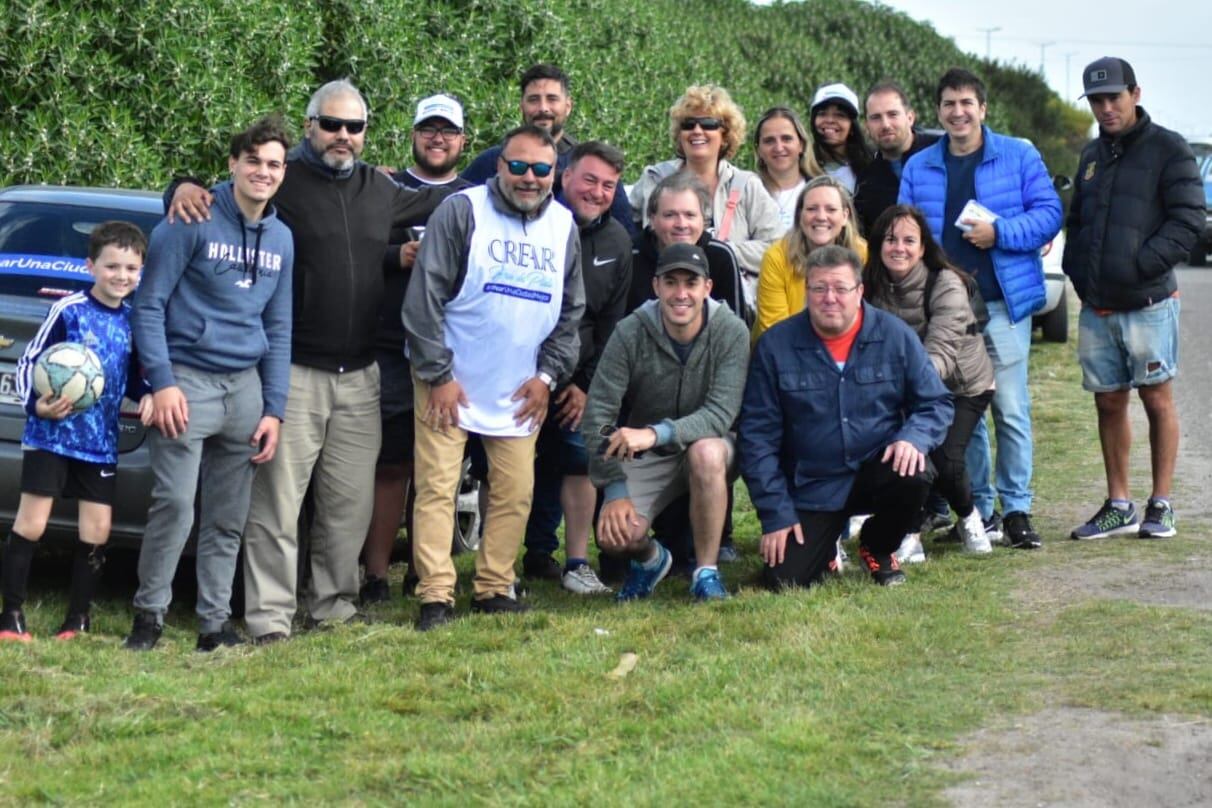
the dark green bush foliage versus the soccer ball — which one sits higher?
the dark green bush foliage

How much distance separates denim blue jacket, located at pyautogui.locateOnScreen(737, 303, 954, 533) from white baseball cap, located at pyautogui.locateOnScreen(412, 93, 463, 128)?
165 cm

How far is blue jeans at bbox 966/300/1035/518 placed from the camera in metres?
8.59

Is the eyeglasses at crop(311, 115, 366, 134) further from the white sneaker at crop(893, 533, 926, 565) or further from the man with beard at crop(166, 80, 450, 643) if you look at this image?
the white sneaker at crop(893, 533, 926, 565)

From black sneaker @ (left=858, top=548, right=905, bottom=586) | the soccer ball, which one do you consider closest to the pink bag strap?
black sneaker @ (left=858, top=548, right=905, bottom=586)

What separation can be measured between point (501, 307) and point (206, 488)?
4.45 ft

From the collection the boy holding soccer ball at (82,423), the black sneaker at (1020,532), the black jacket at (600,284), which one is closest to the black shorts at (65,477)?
the boy holding soccer ball at (82,423)

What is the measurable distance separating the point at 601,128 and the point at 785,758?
1218cm

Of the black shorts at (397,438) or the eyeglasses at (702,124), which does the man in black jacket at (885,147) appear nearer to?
the eyeglasses at (702,124)

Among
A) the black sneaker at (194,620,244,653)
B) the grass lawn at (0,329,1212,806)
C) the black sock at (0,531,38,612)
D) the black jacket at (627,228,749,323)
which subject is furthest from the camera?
the black jacket at (627,228,749,323)

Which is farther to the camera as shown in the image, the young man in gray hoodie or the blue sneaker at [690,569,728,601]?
the blue sneaker at [690,569,728,601]

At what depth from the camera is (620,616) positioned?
7277 millimetres

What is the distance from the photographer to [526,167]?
281 inches

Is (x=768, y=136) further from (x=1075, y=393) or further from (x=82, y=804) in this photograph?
(x=1075, y=393)

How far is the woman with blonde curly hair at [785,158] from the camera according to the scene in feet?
28.2
